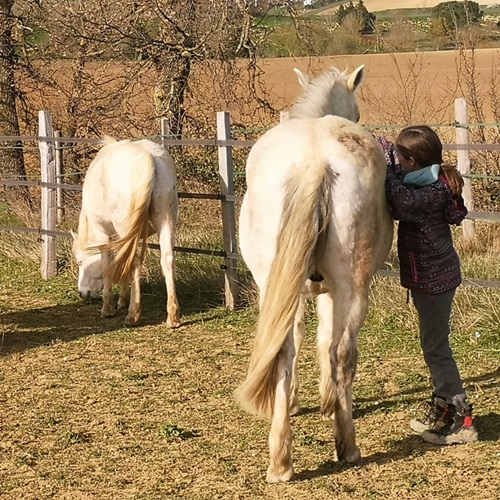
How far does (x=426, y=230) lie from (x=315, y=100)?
103 cm

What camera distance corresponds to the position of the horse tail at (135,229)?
266 inches

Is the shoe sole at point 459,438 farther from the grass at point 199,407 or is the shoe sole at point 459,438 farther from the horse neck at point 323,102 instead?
the horse neck at point 323,102

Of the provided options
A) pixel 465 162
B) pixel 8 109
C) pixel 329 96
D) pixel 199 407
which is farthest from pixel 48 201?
pixel 329 96

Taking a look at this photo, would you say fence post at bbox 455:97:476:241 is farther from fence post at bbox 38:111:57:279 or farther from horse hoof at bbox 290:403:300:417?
fence post at bbox 38:111:57:279

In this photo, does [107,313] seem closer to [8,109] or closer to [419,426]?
[419,426]

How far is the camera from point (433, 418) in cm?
423

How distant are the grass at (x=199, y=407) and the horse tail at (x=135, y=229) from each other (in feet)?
1.76

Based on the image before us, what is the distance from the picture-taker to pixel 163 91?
1275 cm

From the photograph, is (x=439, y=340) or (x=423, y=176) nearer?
(x=423, y=176)

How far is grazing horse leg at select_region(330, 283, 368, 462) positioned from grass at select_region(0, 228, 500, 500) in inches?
12.4

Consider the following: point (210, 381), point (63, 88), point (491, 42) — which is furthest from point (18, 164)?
point (210, 381)

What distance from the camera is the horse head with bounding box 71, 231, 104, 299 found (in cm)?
768

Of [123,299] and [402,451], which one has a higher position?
[123,299]

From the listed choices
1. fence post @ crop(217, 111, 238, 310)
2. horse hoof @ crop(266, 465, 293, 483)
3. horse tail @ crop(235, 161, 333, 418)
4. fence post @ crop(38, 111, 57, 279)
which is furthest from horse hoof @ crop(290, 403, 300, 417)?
fence post @ crop(38, 111, 57, 279)
